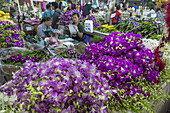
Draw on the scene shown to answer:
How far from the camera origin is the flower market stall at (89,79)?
4.04ft

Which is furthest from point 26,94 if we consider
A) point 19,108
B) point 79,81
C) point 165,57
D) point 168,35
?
point 165,57

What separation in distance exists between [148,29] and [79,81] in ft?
14.0

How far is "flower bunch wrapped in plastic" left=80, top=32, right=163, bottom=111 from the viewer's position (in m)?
1.88

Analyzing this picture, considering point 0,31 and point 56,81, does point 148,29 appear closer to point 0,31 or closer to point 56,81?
point 56,81

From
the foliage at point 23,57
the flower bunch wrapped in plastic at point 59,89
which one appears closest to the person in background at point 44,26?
the foliage at point 23,57

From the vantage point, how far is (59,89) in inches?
48.5

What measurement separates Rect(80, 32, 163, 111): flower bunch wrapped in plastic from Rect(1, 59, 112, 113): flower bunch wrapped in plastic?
1.51 feet

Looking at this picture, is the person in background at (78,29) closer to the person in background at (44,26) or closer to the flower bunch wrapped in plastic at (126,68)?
the person in background at (44,26)

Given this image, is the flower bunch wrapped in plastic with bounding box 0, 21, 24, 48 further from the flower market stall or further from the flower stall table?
the flower stall table

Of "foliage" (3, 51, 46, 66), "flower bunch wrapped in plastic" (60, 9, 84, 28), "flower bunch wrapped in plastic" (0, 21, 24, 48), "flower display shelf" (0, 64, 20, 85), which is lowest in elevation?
"flower display shelf" (0, 64, 20, 85)

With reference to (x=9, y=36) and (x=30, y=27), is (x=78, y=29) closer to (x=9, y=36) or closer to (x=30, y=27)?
(x=9, y=36)

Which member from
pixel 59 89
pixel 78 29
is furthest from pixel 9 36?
pixel 59 89

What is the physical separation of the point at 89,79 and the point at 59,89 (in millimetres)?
338

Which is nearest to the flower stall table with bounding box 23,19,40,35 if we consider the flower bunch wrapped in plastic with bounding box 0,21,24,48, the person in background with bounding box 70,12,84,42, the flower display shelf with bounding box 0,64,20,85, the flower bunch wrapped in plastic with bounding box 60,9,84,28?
the flower bunch wrapped in plastic with bounding box 60,9,84,28
